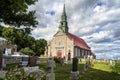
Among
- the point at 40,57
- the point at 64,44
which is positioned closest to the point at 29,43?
the point at 64,44

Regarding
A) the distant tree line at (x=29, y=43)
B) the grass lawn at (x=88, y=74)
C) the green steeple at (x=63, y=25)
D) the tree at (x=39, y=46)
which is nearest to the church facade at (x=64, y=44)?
the green steeple at (x=63, y=25)

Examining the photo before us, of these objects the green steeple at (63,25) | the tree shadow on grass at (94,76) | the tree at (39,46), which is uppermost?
the green steeple at (63,25)

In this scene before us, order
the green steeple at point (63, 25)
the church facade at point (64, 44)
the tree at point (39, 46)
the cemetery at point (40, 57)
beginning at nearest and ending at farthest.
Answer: the cemetery at point (40, 57) → the church facade at point (64, 44) → the green steeple at point (63, 25) → the tree at point (39, 46)

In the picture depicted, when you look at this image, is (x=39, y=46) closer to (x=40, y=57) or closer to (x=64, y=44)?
(x=64, y=44)

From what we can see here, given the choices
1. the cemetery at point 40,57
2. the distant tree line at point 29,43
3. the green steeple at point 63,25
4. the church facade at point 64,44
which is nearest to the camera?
the cemetery at point 40,57

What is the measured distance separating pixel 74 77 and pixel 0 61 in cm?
546

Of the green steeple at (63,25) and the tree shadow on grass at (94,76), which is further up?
the green steeple at (63,25)

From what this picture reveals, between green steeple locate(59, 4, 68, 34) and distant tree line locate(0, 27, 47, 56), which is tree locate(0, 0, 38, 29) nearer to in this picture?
distant tree line locate(0, 27, 47, 56)

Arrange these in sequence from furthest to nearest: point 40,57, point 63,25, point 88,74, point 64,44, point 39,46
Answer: point 39,46 → point 63,25 → point 64,44 → point 40,57 → point 88,74

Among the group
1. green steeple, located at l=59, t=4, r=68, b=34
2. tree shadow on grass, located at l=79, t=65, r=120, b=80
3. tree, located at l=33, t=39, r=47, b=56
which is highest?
green steeple, located at l=59, t=4, r=68, b=34

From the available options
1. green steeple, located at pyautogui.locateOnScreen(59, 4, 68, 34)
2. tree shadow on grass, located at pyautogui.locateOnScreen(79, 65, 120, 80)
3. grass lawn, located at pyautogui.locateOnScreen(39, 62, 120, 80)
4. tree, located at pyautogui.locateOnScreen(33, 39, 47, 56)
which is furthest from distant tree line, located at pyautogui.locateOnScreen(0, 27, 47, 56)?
tree shadow on grass, located at pyautogui.locateOnScreen(79, 65, 120, 80)

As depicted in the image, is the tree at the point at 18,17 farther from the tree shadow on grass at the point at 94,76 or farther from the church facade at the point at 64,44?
the church facade at the point at 64,44

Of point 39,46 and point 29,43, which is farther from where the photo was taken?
point 39,46

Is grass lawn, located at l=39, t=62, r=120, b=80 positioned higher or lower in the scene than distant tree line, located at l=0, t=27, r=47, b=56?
lower
